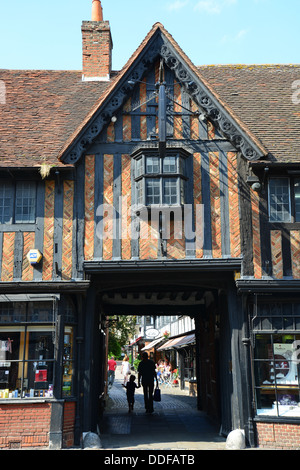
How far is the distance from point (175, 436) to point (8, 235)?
646 centimetres

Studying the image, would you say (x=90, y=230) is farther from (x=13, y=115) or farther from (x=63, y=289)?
(x=13, y=115)

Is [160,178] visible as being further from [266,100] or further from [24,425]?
[24,425]

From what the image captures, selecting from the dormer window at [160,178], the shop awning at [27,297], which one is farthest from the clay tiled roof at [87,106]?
the shop awning at [27,297]

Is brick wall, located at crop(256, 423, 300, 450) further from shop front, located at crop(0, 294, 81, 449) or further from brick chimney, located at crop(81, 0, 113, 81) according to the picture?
brick chimney, located at crop(81, 0, 113, 81)

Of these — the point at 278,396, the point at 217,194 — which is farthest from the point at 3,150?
the point at 278,396

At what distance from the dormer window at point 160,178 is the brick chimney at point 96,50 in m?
5.32

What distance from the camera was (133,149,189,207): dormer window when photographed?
475 inches

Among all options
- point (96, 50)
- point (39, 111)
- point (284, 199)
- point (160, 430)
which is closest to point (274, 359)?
point (284, 199)

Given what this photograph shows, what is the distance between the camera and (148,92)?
511 inches

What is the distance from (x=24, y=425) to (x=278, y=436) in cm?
562

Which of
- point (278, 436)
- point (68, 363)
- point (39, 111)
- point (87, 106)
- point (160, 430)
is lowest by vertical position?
point (160, 430)

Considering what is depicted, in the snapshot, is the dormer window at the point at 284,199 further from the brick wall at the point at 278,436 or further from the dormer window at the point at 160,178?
the brick wall at the point at 278,436

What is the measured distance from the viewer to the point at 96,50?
16312mm

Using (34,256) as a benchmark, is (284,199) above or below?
above
